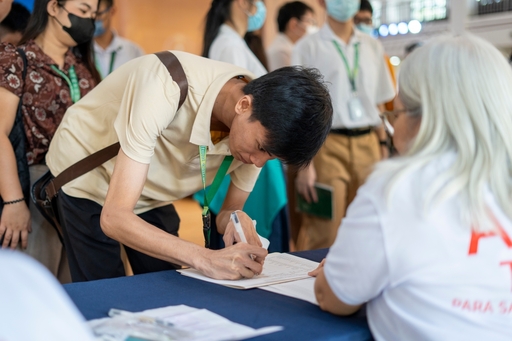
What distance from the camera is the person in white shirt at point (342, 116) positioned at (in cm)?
327

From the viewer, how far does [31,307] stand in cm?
72

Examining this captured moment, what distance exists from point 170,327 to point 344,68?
2469 millimetres

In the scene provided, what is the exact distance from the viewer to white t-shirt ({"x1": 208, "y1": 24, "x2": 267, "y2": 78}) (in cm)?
301

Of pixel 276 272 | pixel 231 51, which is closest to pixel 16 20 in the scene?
pixel 231 51

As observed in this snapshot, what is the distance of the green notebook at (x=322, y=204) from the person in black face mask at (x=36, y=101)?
4.49 ft

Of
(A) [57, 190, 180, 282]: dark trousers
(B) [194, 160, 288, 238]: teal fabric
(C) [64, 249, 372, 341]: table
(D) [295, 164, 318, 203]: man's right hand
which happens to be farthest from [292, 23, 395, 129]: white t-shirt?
(C) [64, 249, 372, 341]: table

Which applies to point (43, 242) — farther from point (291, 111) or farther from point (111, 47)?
point (111, 47)

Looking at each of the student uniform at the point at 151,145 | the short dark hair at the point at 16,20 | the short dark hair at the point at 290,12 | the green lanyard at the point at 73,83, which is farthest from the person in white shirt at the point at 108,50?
the student uniform at the point at 151,145

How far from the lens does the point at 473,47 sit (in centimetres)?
110

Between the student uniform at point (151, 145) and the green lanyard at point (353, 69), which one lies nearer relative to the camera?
the student uniform at point (151, 145)

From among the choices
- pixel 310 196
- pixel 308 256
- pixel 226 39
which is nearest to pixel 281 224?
pixel 310 196

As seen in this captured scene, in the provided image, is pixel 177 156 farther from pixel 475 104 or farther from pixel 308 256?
pixel 475 104

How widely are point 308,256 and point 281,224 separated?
1297 millimetres

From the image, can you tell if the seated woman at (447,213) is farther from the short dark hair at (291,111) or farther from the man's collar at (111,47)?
the man's collar at (111,47)
